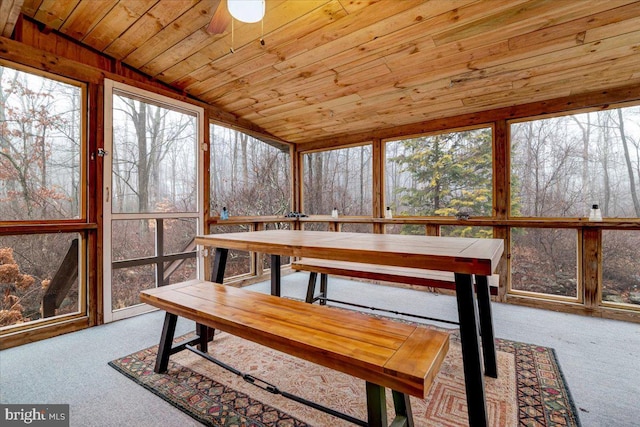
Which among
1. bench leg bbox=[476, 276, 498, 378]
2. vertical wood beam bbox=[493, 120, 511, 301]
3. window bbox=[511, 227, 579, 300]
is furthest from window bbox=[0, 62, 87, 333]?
window bbox=[511, 227, 579, 300]

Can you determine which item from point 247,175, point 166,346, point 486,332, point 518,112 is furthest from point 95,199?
point 518,112

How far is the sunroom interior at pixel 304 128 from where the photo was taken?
219cm

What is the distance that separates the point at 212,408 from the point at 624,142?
4317 mm

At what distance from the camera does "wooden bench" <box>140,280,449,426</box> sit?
1.05 m

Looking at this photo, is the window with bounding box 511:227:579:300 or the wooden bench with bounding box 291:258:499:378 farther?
the window with bounding box 511:227:579:300

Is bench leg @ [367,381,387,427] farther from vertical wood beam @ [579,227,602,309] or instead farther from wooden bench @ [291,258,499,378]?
vertical wood beam @ [579,227,602,309]

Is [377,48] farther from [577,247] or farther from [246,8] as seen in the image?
[577,247]

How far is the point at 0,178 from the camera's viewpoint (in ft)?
7.34

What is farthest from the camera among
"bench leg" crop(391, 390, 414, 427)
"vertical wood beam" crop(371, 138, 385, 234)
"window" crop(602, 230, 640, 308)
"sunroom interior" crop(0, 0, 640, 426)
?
"vertical wood beam" crop(371, 138, 385, 234)

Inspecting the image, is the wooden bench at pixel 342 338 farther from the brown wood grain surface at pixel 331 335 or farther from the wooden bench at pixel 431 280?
the wooden bench at pixel 431 280

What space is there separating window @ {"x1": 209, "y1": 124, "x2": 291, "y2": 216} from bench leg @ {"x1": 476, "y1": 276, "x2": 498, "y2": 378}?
316 centimetres

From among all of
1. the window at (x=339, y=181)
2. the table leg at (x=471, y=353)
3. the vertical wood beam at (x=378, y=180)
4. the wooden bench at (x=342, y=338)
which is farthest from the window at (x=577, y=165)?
the wooden bench at (x=342, y=338)

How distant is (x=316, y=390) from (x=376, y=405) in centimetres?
71

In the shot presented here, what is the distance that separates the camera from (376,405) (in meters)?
1.15
